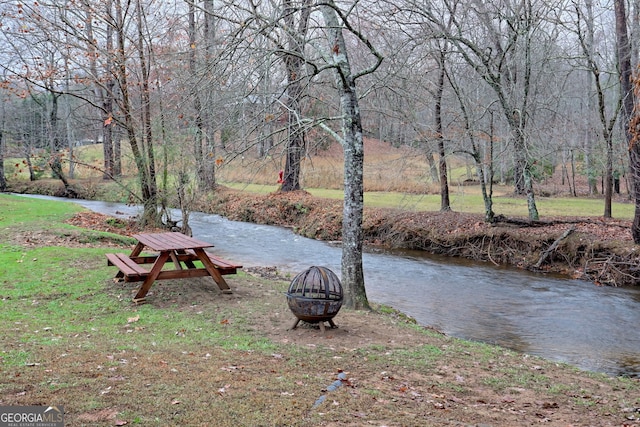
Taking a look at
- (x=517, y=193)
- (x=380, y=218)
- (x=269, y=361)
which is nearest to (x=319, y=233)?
(x=380, y=218)

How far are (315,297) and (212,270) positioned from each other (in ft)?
8.29

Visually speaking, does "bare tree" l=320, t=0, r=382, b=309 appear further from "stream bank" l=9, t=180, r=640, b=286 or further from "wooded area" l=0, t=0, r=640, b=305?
"stream bank" l=9, t=180, r=640, b=286

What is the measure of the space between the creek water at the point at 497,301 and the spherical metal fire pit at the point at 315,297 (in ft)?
10.3

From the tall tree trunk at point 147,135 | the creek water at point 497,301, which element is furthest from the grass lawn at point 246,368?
the tall tree trunk at point 147,135

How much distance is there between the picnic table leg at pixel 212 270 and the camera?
8702 millimetres

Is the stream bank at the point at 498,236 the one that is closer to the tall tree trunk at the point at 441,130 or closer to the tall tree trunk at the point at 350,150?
the tall tree trunk at the point at 441,130

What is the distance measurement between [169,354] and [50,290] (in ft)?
13.2

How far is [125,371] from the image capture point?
501 centimetres

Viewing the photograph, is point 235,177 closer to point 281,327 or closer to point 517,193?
point 281,327
